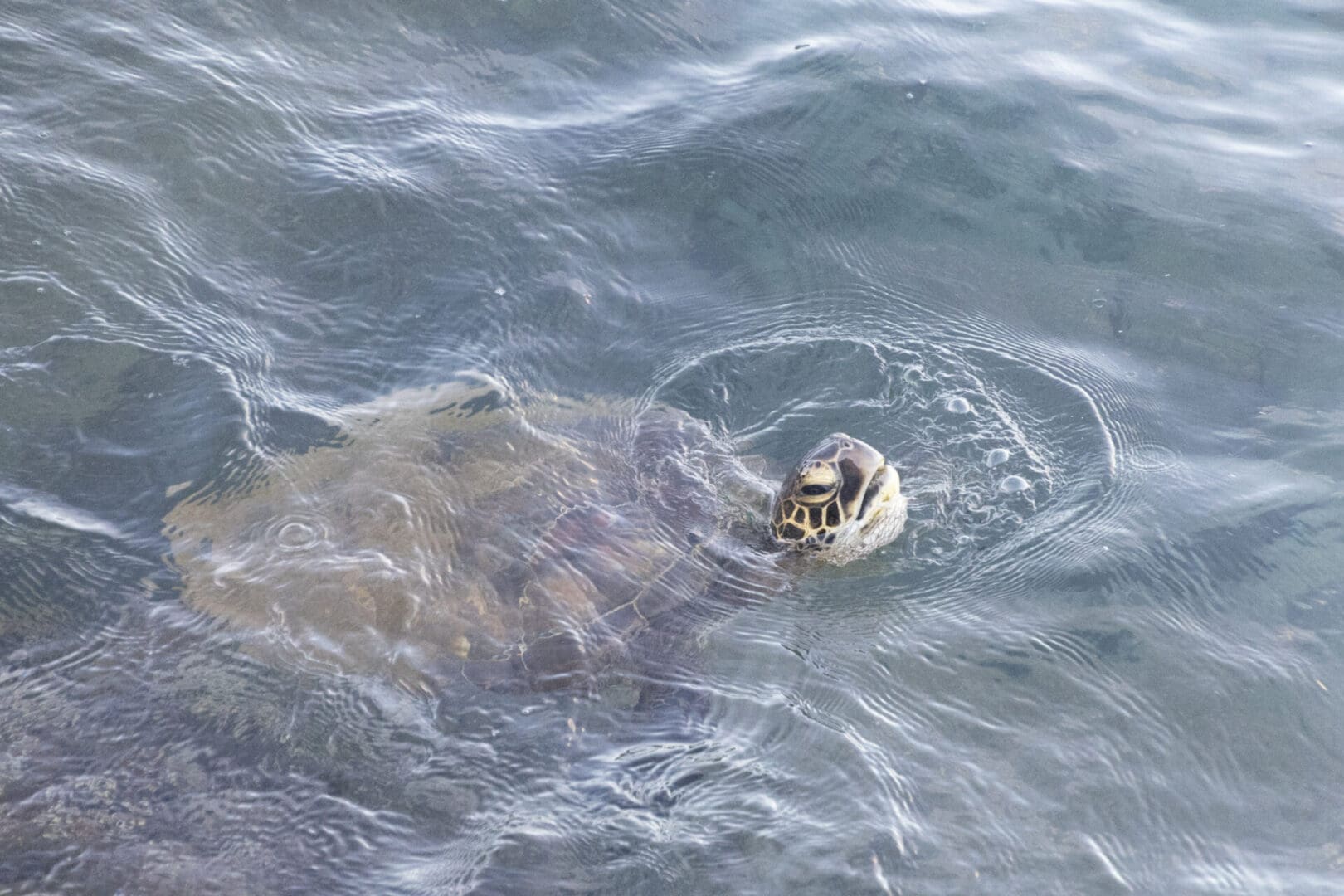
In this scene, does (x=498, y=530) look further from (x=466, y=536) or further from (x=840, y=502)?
(x=840, y=502)

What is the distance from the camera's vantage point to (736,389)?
4812 millimetres

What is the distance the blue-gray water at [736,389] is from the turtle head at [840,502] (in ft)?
0.44

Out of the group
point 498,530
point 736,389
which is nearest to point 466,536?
point 498,530

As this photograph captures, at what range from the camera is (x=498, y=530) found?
4094 millimetres

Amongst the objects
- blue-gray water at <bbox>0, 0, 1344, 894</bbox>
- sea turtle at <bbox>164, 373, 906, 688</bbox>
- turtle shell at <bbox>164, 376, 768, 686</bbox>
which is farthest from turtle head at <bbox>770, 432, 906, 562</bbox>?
turtle shell at <bbox>164, 376, 768, 686</bbox>

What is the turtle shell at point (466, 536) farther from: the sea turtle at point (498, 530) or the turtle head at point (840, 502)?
the turtle head at point (840, 502)

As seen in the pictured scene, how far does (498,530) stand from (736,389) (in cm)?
142

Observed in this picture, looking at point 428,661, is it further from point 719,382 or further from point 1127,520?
point 1127,520

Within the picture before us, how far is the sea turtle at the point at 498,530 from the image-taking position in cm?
368

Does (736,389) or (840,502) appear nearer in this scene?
(840,502)

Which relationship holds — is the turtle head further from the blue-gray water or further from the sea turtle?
the blue-gray water

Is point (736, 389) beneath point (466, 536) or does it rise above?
above

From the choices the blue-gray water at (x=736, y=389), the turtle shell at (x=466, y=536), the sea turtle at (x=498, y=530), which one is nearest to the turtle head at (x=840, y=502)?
the sea turtle at (x=498, y=530)

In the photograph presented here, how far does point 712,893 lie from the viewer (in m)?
2.88
